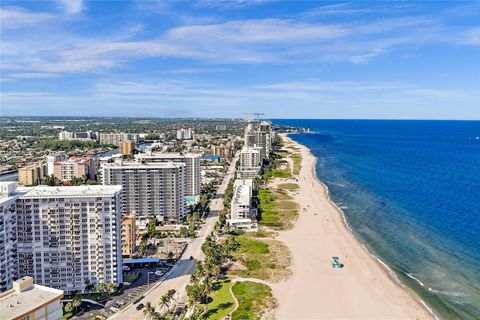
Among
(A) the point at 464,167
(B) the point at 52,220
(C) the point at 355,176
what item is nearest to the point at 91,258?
(B) the point at 52,220

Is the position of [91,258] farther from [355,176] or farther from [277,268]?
[355,176]

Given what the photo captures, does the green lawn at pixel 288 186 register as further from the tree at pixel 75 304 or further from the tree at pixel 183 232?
the tree at pixel 75 304

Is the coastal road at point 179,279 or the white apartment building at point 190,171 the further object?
the white apartment building at point 190,171

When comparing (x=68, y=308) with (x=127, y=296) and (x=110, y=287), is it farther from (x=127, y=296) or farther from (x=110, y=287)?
(x=127, y=296)

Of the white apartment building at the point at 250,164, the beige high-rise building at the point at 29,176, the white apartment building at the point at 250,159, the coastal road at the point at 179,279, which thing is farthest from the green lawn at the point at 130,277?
the white apartment building at the point at 250,159

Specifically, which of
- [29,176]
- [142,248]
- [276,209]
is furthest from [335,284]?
[29,176]

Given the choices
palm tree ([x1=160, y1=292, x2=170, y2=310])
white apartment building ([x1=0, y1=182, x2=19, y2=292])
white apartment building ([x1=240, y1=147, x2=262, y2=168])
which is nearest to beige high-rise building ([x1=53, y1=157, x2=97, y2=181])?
white apartment building ([x1=240, y1=147, x2=262, y2=168])

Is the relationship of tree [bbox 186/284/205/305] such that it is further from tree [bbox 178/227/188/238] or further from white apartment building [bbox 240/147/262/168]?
white apartment building [bbox 240/147/262/168]
